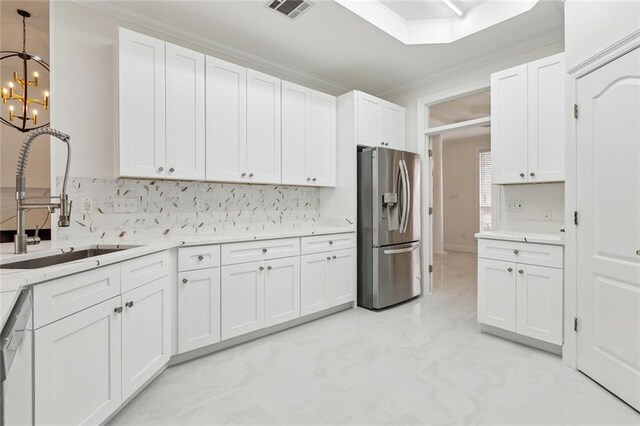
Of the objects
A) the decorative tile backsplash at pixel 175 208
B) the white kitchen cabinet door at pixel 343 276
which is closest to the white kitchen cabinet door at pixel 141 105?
the decorative tile backsplash at pixel 175 208

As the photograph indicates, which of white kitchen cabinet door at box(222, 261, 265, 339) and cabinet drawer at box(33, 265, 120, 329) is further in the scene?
white kitchen cabinet door at box(222, 261, 265, 339)

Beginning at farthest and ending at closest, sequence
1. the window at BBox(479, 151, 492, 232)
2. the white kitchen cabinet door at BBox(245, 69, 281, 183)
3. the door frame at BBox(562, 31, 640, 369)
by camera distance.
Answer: the window at BBox(479, 151, 492, 232) → the white kitchen cabinet door at BBox(245, 69, 281, 183) → the door frame at BBox(562, 31, 640, 369)

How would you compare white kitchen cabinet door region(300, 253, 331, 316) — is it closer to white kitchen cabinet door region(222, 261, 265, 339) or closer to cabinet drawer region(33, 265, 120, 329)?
white kitchen cabinet door region(222, 261, 265, 339)

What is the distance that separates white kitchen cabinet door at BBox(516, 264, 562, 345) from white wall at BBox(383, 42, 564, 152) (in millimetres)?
2066

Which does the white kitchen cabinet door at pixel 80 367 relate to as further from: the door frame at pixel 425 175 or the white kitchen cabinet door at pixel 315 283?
the door frame at pixel 425 175

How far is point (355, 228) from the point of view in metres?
3.48

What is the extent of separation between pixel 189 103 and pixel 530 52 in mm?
3248

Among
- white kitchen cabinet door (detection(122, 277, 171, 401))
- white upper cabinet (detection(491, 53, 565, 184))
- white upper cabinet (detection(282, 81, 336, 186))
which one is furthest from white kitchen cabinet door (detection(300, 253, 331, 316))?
white upper cabinet (detection(491, 53, 565, 184))

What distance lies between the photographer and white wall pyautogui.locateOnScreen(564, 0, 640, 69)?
69.5 inches

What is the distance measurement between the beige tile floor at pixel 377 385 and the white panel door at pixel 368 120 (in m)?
2.02

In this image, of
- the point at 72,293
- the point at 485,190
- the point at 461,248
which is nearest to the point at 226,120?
the point at 72,293

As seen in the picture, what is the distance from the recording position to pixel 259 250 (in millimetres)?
2639

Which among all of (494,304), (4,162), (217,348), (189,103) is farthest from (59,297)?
(4,162)

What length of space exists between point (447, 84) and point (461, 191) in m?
4.54
